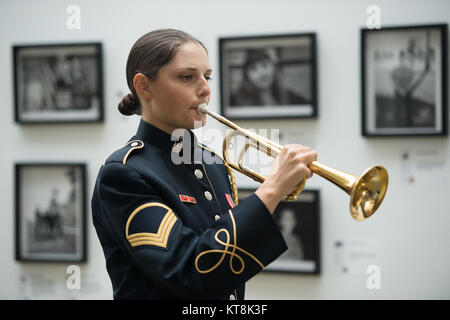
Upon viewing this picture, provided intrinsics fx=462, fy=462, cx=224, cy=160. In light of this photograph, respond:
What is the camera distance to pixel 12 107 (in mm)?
1896

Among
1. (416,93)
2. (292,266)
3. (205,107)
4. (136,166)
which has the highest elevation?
(416,93)

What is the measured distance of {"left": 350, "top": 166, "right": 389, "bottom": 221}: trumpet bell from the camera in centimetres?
91

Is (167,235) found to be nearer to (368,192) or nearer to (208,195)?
(208,195)

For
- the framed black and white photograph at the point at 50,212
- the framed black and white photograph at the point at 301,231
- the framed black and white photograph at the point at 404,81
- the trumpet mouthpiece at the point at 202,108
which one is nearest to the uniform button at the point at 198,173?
the trumpet mouthpiece at the point at 202,108

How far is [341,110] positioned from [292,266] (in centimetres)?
61

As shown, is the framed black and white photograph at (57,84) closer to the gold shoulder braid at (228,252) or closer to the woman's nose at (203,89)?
the woman's nose at (203,89)

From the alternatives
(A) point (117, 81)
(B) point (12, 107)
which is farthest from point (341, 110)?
(B) point (12, 107)

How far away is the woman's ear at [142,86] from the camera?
3.14 ft

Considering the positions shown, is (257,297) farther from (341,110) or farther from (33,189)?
(33,189)

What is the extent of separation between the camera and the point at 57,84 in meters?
1.85

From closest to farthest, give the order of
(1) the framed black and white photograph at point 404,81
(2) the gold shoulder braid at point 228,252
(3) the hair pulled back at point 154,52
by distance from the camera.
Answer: (2) the gold shoulder braid at point 228,252 → (3) the hair pulled back at point 154,52 → (1) the framed black and white photograph at point 404,81

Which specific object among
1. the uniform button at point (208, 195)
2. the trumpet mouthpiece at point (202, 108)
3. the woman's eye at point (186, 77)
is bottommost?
the uniform button at point (208, 195)

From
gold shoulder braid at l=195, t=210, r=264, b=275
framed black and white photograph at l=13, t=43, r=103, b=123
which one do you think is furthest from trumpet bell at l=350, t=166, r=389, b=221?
framed black and white photograph at l=13, t=43, r=103, b=123

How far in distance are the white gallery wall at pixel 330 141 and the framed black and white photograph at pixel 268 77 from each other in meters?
0.04
